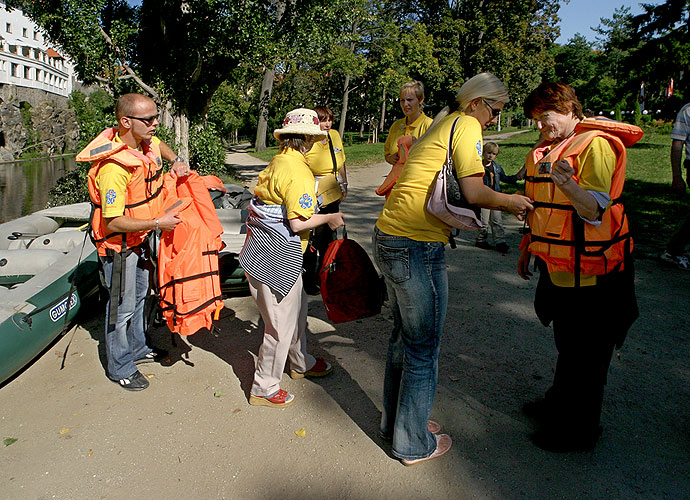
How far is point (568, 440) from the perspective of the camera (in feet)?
10.2

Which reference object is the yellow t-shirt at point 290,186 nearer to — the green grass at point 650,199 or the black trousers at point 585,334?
the black trousers at point 585,334

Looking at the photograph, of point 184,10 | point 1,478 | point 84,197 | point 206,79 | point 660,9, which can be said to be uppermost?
point 660,9

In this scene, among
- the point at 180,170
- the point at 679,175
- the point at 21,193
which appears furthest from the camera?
the point at 21,193

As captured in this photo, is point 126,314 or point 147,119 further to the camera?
point 126,314

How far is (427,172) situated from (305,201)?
889mm

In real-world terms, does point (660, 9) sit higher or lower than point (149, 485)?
higher

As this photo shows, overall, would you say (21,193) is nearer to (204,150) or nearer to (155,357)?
(204,150)

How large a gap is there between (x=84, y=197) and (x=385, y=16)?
27297 mm

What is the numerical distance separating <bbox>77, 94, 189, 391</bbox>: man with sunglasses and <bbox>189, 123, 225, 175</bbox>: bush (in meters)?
10.7

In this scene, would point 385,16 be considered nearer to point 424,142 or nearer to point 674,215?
point 674,215

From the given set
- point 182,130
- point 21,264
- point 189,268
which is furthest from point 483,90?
point 182,130

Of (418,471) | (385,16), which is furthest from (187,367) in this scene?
(385,16)

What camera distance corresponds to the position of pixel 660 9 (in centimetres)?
2353

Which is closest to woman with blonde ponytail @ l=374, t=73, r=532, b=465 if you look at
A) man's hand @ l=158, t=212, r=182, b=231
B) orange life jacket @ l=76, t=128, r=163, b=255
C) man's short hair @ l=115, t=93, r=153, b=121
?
man's hand @ l=158, t=212, r=182, b=231
